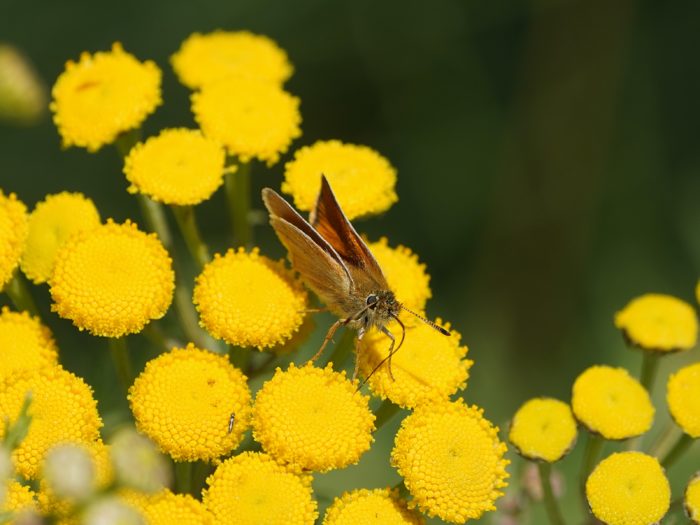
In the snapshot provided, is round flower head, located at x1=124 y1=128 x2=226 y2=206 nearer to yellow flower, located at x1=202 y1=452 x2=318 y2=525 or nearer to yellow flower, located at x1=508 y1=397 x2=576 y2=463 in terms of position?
yellow flower, located at x1=202 y1=452 x2=318 y2=525

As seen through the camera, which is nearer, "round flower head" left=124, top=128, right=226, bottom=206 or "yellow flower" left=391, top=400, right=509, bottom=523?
"yellow flower" left=391, top=400, right=509, bottom=523

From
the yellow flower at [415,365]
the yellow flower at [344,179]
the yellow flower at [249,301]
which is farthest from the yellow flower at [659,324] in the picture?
the yellow flower at [249,301]

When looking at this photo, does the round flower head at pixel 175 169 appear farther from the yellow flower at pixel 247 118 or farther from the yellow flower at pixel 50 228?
the yellow flower at pixel 50 228

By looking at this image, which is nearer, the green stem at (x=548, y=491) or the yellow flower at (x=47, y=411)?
the yellow flower at (x=47, y=411)

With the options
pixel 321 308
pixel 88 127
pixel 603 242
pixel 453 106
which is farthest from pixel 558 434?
pixel 453 106

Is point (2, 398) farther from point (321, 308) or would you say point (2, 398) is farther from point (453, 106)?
point (453, 106)

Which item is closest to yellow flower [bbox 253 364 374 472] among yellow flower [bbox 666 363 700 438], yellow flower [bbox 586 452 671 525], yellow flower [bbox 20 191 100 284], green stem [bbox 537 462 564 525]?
green stem [bbox 537 462 564 525]

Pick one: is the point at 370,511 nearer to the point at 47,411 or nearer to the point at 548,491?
the point at 548,491
